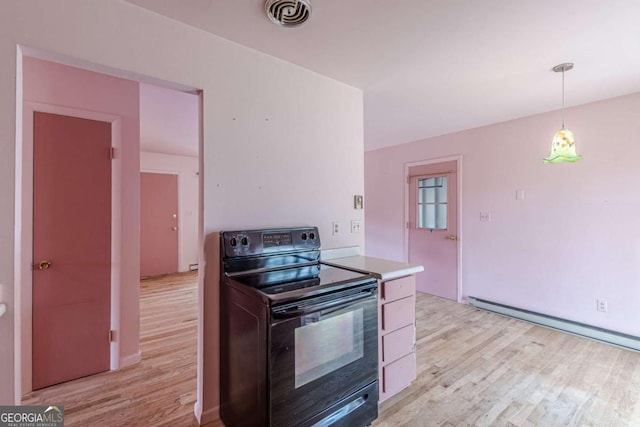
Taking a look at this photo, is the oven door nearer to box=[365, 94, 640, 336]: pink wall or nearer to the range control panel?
the range control panel

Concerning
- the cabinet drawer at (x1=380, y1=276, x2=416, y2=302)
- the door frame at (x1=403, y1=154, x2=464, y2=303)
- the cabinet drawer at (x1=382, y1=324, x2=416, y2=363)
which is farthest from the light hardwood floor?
the door frame at (x1=403, y1=154, x2=464, y2=303)

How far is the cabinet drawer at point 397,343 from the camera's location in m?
1.85

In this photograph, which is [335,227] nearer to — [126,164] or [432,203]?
[126,164]

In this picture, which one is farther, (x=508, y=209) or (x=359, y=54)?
(x=508, y=209)

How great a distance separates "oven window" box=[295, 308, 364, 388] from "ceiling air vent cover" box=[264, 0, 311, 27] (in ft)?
5.15

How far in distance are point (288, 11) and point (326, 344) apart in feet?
5.75

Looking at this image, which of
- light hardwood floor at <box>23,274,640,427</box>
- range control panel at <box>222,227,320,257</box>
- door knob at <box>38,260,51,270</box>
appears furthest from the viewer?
door knob at <box>38,260,51,270</box>

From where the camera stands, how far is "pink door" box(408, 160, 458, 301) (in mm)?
4046

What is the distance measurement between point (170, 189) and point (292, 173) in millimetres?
4507

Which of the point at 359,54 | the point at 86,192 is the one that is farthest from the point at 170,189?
the point at 359,54

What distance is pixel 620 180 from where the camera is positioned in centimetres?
273

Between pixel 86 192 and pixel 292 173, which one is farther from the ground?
pixel 292 173

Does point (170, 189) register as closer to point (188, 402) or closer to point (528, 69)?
point (188, 402)

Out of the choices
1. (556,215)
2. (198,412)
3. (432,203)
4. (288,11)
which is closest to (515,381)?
(556,215)
